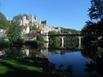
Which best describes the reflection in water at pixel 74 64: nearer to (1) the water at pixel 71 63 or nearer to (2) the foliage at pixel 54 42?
(1) the water at pixel 71 63

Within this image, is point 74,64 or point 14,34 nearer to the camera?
point 74,64

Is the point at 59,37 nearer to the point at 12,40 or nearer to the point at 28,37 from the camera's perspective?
the point at 28,37

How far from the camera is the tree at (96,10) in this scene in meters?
58.6

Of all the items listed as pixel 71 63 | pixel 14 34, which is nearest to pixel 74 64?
pixel 71 63

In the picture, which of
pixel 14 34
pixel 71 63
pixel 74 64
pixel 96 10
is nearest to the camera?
pixel 74 64

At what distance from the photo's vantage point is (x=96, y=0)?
59.7 metres

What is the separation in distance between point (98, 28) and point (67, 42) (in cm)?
10154

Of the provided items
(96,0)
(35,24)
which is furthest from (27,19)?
(96,0)

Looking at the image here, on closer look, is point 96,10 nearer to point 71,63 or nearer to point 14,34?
point 71,63

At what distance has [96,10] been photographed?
6003cm

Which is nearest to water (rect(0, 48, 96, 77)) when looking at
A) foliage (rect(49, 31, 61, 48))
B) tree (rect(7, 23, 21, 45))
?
tree (rect(7, 23, 21, 45))

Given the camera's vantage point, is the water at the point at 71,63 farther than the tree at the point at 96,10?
No

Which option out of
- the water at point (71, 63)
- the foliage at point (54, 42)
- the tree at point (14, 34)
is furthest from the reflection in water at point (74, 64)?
the foliage at point (54, 42)

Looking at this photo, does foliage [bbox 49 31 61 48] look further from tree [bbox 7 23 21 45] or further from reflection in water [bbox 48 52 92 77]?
reflection in water [bbox 48 52 92 77]
